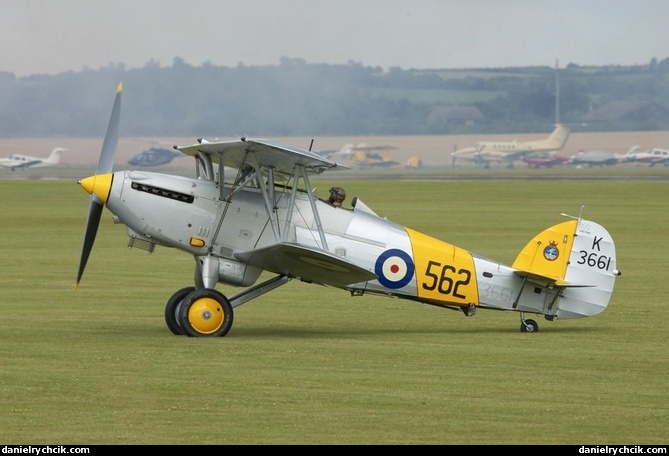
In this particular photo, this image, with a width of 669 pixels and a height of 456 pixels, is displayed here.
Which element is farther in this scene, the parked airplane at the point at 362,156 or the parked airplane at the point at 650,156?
the parked airplane at the point at 650,156

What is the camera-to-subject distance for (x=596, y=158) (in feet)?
352

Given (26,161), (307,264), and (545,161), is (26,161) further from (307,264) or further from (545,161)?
(307,264)

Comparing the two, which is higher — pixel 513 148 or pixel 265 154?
pixel 513 148

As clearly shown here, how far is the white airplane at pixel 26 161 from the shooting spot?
84.5 metres

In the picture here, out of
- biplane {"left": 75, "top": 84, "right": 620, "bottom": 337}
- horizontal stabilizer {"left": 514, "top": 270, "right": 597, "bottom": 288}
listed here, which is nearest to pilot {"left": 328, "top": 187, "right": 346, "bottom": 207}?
biplane {"left": 75, "top": 84, "right": 620, "bottom": 337}

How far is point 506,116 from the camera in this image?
4505 inches

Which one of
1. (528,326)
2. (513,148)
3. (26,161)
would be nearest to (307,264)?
(528,326)

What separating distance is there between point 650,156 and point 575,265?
294 feet

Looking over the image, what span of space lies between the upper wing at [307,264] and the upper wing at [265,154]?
97 centimetres

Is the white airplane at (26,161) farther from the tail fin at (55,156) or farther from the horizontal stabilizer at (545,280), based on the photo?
the horizontal stabilizer at (545,280)

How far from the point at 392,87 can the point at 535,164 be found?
16214mm

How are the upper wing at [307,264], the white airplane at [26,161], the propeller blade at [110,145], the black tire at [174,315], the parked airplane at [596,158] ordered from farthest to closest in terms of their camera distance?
the parked airplane at [596,158] → the white airplane at [26,161] → the propeller blade at [110,145] → the black tire at [174,315] → the upper wing at [307,264]

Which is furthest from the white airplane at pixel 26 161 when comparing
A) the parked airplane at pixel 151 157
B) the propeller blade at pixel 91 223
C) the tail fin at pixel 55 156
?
the propeller blade at pixel 91 223
